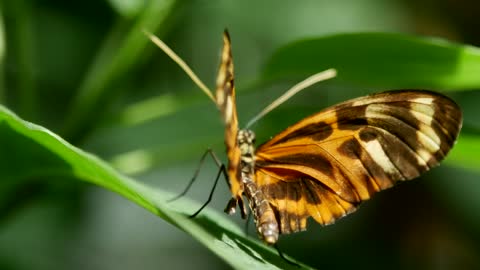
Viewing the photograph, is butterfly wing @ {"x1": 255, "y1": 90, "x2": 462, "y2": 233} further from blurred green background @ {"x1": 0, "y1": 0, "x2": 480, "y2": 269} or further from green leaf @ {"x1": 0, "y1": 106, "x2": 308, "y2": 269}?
blurred green background @ {"x1": 0, "y1": 0, "x2": 480, "y2": 269}

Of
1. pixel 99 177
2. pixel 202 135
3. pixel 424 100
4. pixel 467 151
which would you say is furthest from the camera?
pixel 202 135

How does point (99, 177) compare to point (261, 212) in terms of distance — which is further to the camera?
point (261, 212)

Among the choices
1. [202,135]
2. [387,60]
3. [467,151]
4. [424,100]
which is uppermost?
[202,135]

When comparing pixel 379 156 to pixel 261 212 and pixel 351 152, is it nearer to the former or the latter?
pixel 351 152

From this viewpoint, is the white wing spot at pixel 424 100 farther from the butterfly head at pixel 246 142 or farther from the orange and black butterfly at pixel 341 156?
the butterfly head at pixel 246 142

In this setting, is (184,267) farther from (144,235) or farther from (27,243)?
(27,243)

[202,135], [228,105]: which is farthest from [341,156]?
[202,135]
